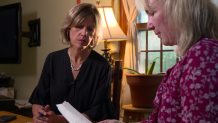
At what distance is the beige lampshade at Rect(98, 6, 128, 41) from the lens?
6.80 feet

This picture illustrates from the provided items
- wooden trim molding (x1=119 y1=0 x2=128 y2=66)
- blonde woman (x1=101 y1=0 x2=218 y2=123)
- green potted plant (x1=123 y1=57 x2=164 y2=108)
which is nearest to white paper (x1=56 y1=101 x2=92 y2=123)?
blonde woman (x1=101 y1=0 x2=218 y2=123)

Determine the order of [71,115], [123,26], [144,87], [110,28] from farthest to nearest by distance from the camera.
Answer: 1. [123,26]
2. [110,28]
3. [144,87]
4. [71,115]

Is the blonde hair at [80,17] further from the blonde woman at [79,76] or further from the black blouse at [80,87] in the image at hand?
the black blouse at [80,87]

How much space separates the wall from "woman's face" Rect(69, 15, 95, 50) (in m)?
1.44

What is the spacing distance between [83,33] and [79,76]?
Answer: 303mm

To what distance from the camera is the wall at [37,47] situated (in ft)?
10.1

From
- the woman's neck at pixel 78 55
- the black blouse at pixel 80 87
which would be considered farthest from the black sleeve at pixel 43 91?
the woman's neck at pixel 78 55

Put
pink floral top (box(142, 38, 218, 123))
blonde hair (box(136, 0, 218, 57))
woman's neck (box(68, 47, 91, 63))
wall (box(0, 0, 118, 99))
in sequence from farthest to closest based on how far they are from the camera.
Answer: wall (box(0, 0, 118, 99)) → woman's neck (box(68, 47, 91, 63)) → blonde hair (box(136, 0, 218, 57)) → pink floral top (box(142, 38, 218, 123))

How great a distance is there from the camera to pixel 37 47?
3.32 m

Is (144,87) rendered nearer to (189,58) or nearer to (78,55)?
(78,55)

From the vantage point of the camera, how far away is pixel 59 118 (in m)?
1.26

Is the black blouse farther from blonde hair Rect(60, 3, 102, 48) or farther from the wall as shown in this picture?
the wall

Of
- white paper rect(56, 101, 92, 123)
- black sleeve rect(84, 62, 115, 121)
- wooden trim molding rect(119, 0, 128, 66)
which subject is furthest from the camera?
wooden trim molding rect(119, 0, 128, 66)

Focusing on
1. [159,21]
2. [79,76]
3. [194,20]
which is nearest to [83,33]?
[79,76]
